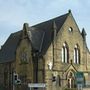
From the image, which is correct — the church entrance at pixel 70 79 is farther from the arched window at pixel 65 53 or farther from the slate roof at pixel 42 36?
the slate roof at pixel 42 36

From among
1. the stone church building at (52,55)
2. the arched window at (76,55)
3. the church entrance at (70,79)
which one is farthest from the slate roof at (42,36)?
the church entrance at (70,79)

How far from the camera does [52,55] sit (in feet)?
190

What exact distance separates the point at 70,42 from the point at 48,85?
8.80 meters

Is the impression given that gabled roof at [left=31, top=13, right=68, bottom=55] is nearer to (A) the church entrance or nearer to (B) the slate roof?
(B) the slate roof

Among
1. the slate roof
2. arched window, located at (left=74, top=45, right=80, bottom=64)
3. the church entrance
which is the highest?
the slate roof

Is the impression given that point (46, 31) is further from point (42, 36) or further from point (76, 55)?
point (76, 55)

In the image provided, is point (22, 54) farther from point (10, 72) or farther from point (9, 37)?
point (9, 37)

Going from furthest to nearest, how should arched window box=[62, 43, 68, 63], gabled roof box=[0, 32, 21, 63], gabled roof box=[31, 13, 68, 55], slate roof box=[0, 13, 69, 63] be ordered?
1. gabled roof box=[0, 32, 21, 63]
2. arched window box=[62, 43, 68, 63]
3. slate roof box=[0, 13, 69, 63]
4. gabled roof box=[31, 13, 68, 55]

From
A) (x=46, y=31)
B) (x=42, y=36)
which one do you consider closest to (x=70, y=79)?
(x=42, y=36)

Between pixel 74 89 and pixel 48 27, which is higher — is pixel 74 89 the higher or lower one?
the lower one

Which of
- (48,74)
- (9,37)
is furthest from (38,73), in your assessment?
(9,37)

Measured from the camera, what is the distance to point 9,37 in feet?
255

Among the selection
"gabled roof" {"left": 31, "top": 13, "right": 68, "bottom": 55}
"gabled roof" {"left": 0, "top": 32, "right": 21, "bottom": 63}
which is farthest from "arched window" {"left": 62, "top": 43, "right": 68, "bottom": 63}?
"gabled roof" {"left": 0, "top": 32, "right": 21, "bottom": 63}

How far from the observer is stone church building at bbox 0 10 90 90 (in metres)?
57.5
